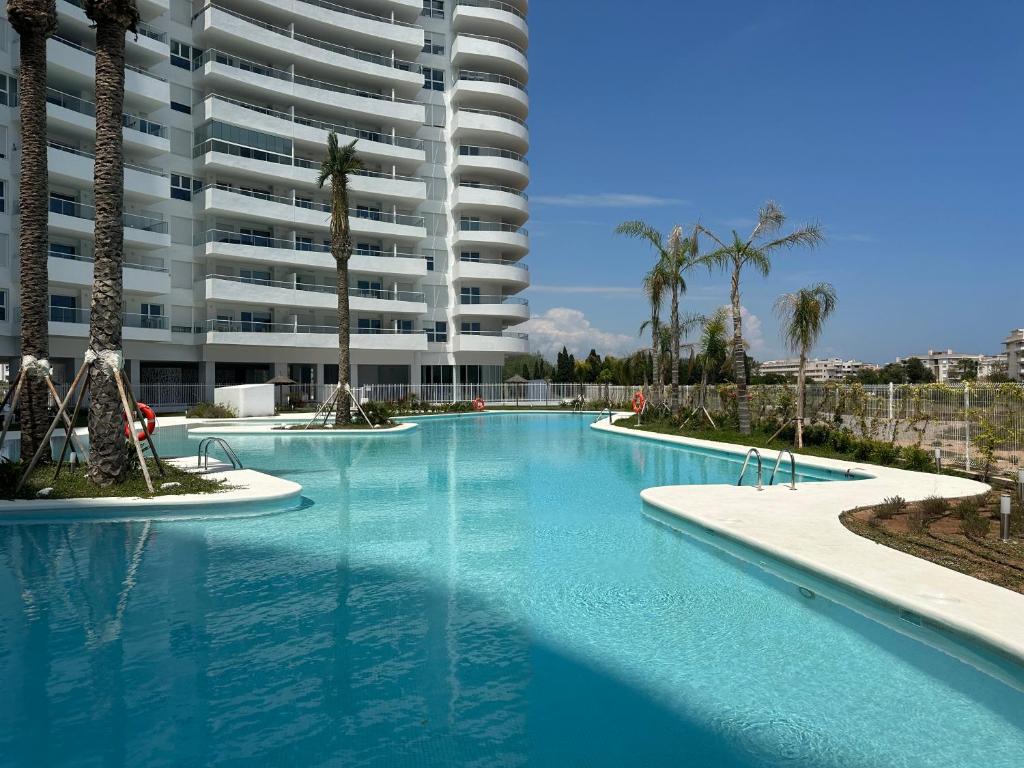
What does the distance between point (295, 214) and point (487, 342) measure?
51.6 feet

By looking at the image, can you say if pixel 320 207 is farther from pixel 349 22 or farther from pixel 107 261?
pixel 107 261

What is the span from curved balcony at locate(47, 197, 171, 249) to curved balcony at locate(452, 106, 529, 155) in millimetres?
21469

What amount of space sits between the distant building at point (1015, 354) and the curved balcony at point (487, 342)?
485 ft

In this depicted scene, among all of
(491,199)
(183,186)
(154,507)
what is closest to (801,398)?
(154,507)

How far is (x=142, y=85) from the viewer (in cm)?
3997

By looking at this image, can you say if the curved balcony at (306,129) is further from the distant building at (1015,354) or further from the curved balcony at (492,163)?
the distant building at (1015,354)

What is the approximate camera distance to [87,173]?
3712 cm

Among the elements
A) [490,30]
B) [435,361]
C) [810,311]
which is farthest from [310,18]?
[810,311]

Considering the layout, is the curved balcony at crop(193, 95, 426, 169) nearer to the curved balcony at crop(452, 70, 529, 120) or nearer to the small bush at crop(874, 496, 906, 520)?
the curved balcony at crop(452, 70, 529, 120)

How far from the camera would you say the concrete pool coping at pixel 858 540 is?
652 cm

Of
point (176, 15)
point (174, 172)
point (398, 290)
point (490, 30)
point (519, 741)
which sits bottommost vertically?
point (519, 741)

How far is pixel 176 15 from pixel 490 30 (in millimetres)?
21272

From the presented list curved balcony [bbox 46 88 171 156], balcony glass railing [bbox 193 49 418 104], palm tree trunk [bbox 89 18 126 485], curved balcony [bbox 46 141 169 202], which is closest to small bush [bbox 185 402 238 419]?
curved balcony [bbox 46 141 169 202]

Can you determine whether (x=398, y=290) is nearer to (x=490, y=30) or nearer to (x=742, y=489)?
(x=490, y=30)
